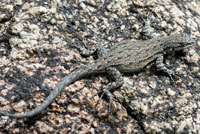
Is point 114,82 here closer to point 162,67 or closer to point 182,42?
point 162,67

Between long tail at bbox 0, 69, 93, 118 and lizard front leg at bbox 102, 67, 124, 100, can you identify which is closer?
long tail at bbox 0, 69, 93, 118

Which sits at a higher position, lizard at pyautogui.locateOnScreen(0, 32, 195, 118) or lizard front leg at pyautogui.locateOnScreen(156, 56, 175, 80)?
lizard at pyautogui.locateOnScreen(0, 32, 195, 118)

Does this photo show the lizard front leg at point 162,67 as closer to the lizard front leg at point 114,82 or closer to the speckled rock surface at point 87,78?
the speckled rock surface at point 87,78

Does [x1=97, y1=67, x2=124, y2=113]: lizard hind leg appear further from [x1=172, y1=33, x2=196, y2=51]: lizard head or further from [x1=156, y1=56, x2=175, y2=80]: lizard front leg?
[x1=172, y1=33, x2=196, y2=51]: lizard head

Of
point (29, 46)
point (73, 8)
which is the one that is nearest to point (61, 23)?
point (73, 8)

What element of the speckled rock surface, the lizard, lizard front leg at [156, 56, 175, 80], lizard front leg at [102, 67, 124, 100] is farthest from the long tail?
lizard front leg at [156, 56, 175, 80]

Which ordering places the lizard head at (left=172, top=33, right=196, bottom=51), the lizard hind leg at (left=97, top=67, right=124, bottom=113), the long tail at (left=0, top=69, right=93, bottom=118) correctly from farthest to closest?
the lizard head at (left=172, top=33, right=196, bottom=51)
the lizard hind leg at (left=97, top=67, right=124, bottom=113)
the long tail at (left=0, top=69, right=93, bottom=118)

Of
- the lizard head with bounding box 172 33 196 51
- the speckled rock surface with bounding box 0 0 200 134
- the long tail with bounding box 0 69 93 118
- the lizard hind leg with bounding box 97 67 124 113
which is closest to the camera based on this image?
the long tail with bounding box 0 69 93 118

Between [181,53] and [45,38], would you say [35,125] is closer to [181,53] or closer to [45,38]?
[45,38]
